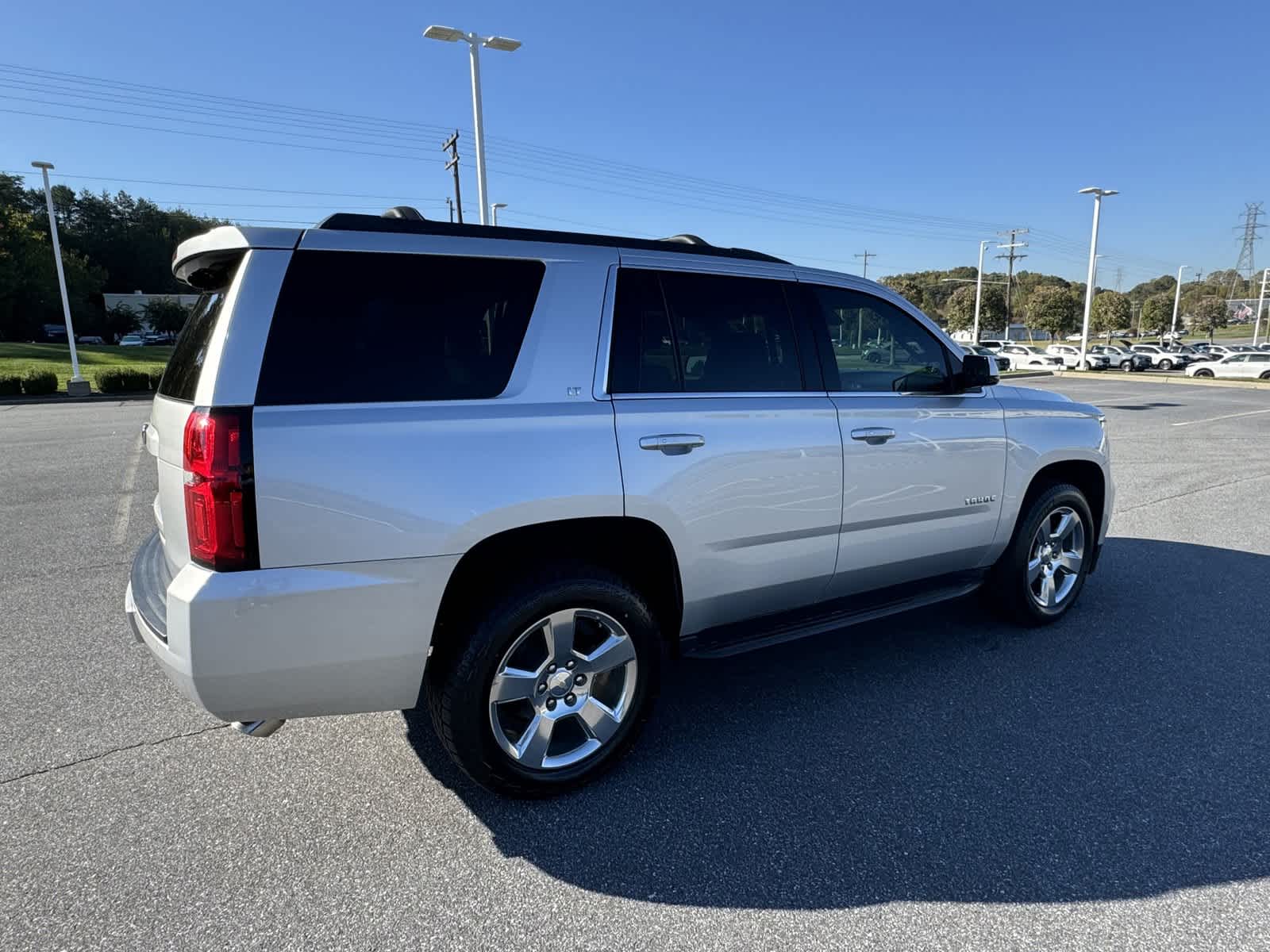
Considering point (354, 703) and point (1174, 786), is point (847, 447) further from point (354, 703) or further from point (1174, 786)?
point (354, 703)

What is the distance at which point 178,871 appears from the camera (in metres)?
2.38

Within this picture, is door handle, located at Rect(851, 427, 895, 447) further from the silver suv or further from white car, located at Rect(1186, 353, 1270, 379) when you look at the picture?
white car, located at Rect(1186, 353, 1270, 379)

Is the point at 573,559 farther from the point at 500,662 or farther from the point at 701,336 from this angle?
the point at 701,336

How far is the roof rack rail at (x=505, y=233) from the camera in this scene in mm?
2529

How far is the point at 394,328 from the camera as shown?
249cm

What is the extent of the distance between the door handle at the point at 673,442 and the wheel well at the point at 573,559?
28cm

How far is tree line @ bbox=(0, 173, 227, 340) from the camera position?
53906mm

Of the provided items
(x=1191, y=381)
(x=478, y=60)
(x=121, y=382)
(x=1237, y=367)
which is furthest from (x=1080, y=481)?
(x=1237, y=367)

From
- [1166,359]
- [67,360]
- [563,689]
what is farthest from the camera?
[1166,359]

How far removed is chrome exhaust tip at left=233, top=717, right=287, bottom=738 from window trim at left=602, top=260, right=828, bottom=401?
152 cm

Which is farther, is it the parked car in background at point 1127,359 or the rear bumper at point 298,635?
the parked car in background at point 1127,359

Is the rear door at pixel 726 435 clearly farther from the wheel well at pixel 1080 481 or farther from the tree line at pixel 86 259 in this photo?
the tree line at pixel 86 259

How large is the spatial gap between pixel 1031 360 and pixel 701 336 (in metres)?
49.2

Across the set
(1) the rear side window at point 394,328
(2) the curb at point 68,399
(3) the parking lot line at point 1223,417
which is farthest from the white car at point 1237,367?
(2) the curb at point 68,399
